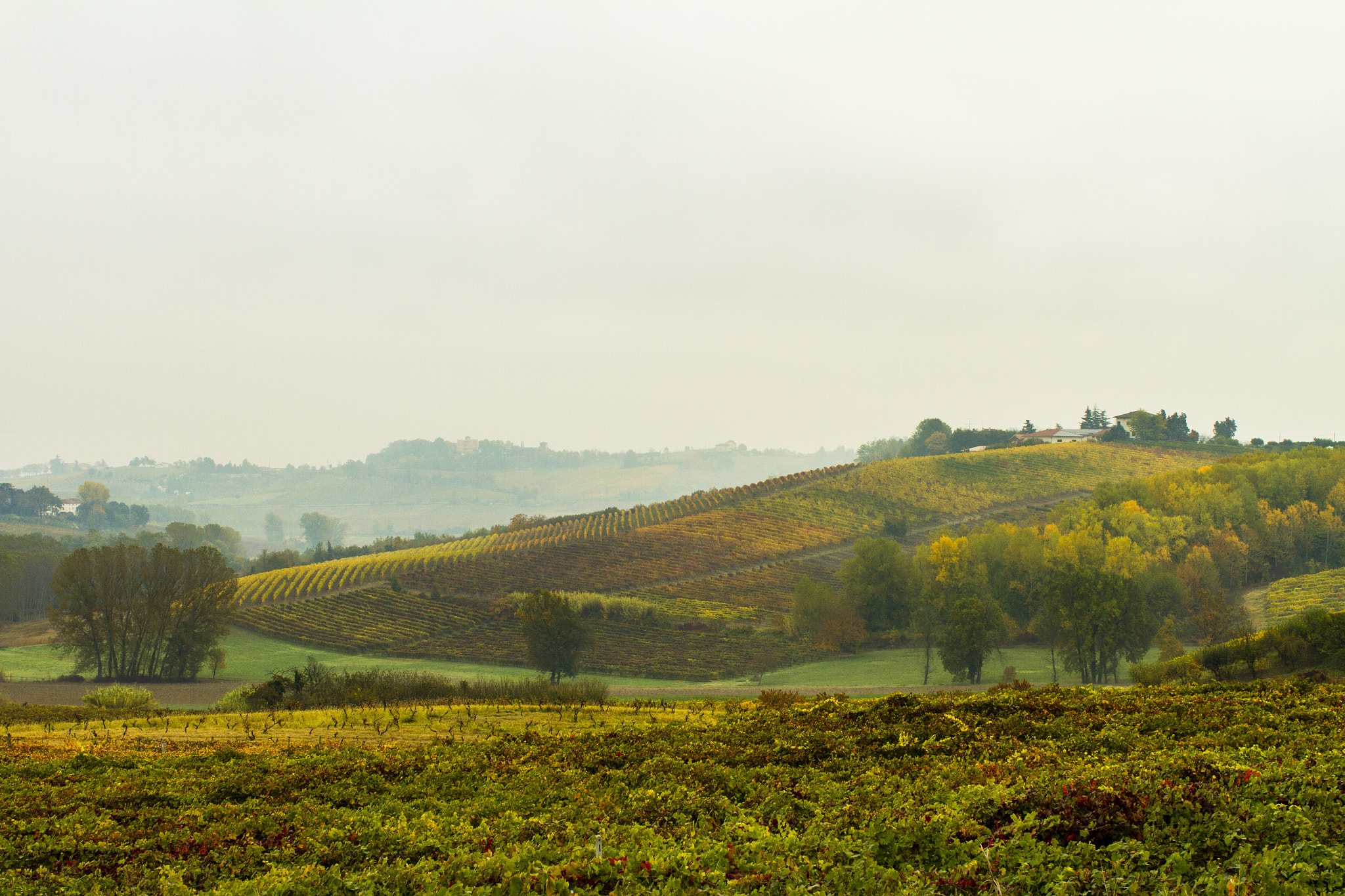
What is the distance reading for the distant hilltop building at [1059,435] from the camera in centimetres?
13938

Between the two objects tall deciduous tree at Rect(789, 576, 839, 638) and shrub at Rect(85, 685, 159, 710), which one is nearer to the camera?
shrub at Rect(85, 685, 159, 710)

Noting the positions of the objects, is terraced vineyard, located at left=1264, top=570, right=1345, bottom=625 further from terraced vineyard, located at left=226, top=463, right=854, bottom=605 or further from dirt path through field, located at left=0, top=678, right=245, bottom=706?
dirt path through field, located at left=0, top=678, right=245, bottom=706

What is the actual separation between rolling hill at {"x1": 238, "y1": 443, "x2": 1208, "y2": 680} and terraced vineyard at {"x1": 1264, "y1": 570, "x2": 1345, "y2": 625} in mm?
32413

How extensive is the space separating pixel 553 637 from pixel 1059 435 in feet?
422

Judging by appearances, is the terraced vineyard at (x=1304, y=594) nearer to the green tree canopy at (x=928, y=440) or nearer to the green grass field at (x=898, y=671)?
the green grass field at (x=898, y=671)

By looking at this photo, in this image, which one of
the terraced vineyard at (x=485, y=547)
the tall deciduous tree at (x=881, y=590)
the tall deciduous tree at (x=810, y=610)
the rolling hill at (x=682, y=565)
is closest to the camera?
the rolling hill at (x=682, y=565)

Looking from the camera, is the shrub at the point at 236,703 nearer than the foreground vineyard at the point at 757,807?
No

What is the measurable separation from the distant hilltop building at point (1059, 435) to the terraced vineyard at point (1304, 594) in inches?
2949

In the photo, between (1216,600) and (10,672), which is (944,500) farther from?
Result: (10,672)

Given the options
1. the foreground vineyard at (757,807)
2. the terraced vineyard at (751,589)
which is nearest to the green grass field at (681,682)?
the terraced vineyard at (751,589)

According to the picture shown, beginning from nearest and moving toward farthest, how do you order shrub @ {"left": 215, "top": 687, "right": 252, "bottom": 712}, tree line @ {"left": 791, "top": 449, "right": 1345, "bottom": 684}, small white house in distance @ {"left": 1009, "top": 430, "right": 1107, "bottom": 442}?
shrub @ {"left": 215, "top": 687, "right": 252, "bottom": 712} < tree line @ {"left": 791, "top": 449, "right": 1345, "bottom": 684} < small white house in distance @ {"left": 1009, "top": 430, "right": 1107, "bottom": 442}

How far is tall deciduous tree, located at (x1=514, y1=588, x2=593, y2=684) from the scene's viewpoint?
5044 centimetres

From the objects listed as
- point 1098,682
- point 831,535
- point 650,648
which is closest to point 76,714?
point 650,648

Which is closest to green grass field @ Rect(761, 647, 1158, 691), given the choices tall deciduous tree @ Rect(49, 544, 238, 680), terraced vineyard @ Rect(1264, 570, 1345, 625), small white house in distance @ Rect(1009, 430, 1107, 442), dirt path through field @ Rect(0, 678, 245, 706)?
terraced vineyard @ Rect(1264, 570, 1345, 625)
